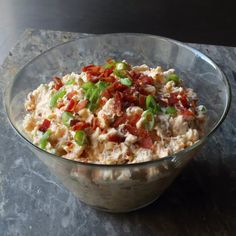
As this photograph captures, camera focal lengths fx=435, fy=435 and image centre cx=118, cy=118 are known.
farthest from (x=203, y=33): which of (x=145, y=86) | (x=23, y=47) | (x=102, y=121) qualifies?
(x=102, y=121)

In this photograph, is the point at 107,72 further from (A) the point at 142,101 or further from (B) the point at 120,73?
(A) the point at 142,101

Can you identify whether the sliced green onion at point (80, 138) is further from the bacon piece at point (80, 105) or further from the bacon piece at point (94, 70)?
the bacon piece at point (94, 70)

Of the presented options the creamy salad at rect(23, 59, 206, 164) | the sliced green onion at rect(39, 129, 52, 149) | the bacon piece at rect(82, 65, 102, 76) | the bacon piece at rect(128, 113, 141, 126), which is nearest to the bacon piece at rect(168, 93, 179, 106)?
the creamy salad at rect(23, 59, 206, 164)

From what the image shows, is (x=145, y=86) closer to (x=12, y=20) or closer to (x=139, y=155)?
(x=139, y=155)

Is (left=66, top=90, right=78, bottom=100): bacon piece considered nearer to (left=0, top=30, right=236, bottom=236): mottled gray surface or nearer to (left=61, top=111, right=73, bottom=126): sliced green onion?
(left=61, top=111, right=73, bottom=126): sliced green onion

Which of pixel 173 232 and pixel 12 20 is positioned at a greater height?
pixel 173 232
